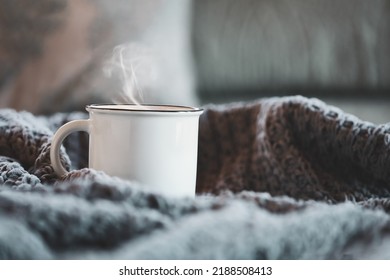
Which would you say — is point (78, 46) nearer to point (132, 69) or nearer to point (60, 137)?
point (132, 69)

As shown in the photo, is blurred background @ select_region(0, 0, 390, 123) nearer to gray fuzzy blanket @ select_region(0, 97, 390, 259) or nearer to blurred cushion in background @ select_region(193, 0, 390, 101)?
blurred cushion in background @ select_region(193, 0, 390, 101)

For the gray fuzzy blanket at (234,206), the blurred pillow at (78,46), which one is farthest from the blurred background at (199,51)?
the gray fuzzy blanket at (234,206)

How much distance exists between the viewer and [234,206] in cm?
37

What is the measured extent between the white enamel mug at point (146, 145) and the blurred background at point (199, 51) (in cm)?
21

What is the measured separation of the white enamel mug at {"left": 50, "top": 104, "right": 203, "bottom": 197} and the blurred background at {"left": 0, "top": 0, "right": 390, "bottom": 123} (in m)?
0.21

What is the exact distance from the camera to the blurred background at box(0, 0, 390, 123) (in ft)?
2.07

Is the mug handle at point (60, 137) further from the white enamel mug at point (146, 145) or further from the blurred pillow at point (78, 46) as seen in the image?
the blurred pillow at point (78, 46)

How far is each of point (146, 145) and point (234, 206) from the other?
0.32 ft

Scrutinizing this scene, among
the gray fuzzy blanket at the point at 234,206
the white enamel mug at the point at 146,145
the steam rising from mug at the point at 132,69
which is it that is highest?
the steam rising from mug at the point at 132,69

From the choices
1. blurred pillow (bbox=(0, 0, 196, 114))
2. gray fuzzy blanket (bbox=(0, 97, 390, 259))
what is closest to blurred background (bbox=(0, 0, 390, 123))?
blurred pillow (bbox=(0, 0, 196, 114))

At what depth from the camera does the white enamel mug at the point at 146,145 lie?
0.43 m

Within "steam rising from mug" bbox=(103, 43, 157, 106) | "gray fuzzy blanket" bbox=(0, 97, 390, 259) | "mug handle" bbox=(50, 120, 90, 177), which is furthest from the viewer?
"steam rising from mug" bbox=(103, 43, 157, 106)
